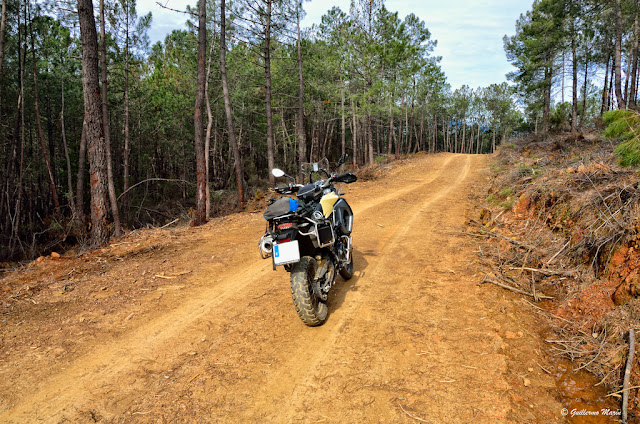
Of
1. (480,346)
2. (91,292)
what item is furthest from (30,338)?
(480,346)

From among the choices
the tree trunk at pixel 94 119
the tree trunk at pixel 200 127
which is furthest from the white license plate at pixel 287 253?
the tree trunk at pixel 200 127

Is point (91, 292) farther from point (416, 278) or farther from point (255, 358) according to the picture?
point (416, 278)

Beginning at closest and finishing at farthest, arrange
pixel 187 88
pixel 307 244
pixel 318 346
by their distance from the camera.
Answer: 1. pixel 318 346
2. pixel 307 244
3. pixel 187 88

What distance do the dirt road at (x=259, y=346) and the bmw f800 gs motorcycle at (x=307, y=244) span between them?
43 centimetres

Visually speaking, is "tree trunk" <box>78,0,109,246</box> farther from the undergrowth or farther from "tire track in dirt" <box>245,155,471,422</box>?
the undergrowth

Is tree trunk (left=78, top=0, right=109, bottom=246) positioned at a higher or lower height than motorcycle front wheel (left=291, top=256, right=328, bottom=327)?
higher

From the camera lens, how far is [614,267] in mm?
3793

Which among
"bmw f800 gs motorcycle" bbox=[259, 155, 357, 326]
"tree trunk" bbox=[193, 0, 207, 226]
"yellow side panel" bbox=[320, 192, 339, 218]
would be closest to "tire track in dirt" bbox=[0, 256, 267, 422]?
"bmw f800 gs motorcycle" bbox=[259, 155, 357, 326]

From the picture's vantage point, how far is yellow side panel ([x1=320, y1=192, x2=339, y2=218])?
14.2 feet

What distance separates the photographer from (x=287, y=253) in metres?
3.59

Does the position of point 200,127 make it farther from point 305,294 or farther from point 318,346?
point 318,346

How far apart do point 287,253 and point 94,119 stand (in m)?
7.21

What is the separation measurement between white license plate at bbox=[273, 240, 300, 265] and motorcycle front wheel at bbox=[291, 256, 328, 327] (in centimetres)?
21

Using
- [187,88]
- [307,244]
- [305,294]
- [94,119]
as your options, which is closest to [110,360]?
[305,294]
